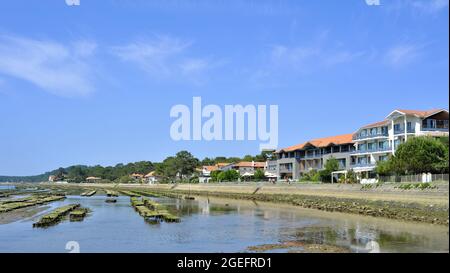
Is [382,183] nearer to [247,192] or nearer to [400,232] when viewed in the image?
[400,232]

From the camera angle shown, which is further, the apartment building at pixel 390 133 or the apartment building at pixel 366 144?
the apartment building at pixel 366 144

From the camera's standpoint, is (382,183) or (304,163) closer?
(382,183)

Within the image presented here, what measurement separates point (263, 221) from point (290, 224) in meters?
3.24

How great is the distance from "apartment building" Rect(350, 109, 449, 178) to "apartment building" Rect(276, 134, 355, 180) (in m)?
3.56

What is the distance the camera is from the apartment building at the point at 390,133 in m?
61.6

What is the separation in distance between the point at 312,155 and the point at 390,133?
2578cm

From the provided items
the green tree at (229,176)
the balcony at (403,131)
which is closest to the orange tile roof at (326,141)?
the balcony at (403,131)

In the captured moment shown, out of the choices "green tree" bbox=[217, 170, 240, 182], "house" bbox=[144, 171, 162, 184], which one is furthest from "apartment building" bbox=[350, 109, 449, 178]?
"house" bbox=[144, 171, 162, 184]

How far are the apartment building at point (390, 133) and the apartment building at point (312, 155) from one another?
3.56m

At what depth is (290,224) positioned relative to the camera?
119ft

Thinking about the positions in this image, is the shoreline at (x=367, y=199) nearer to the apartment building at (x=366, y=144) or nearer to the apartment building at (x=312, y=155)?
the apartment building at (x=366, y=144)
